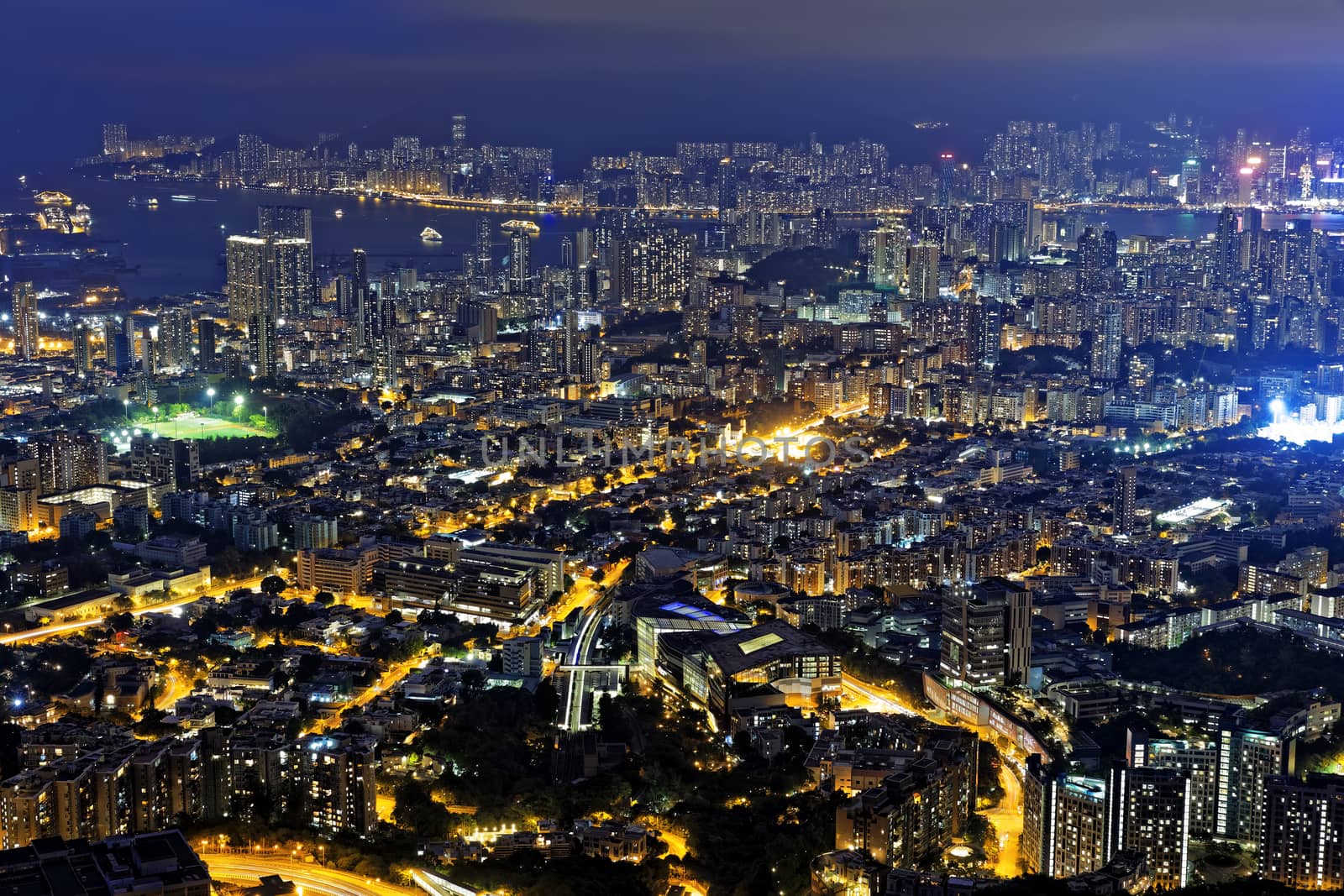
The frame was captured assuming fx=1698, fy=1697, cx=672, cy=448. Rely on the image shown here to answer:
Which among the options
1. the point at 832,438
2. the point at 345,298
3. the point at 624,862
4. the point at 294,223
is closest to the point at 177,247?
the point at 294,223

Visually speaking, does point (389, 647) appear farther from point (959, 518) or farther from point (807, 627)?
point (959, 518)

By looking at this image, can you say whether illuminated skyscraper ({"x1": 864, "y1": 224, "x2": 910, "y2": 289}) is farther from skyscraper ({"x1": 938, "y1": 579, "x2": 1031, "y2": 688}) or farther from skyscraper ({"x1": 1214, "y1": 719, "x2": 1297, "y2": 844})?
skyscraper ({"x1": 1214, "y1": 719, "x2": 1297, "y2": 844})

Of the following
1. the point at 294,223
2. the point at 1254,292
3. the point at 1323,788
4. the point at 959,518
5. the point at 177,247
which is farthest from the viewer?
→ the point at 177,247

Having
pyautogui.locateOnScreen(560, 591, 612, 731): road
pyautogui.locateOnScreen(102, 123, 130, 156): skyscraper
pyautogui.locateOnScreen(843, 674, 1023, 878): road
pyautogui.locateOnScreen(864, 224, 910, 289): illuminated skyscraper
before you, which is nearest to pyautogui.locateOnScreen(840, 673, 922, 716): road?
pyautogui.locateOnScreen(843, 674, 1023, 878): road

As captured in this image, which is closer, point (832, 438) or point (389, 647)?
point (389, 647)

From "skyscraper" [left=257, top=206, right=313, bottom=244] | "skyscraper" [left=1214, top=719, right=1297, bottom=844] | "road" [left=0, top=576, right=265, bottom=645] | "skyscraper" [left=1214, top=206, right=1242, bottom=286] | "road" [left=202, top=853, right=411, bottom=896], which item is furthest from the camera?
"skyscraper" [left=257, top=206, right=313, bottom=244]

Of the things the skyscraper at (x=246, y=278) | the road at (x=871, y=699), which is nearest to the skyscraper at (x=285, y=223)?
the skyscraper at (x=246, y=278)

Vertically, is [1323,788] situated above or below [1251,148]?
below
